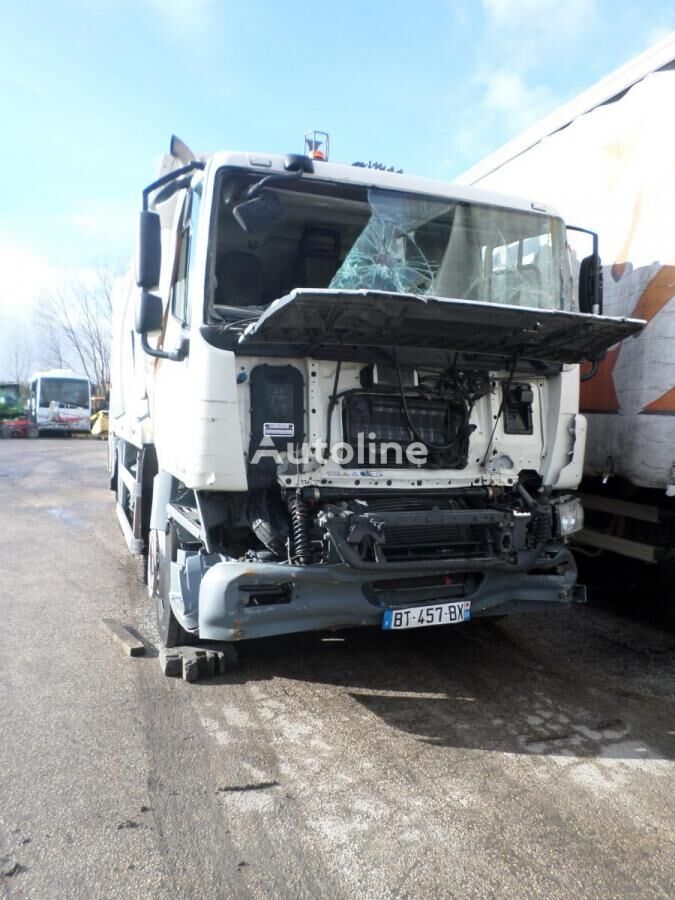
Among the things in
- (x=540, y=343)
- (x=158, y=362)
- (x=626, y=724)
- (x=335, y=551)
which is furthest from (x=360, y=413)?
(x=626, y=724)

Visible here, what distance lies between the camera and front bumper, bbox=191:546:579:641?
11.6 ft

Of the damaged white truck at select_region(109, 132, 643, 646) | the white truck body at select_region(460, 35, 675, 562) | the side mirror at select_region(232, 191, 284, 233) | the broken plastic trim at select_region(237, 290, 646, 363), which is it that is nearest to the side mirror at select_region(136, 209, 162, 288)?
the damaged white truck at select_region(109, 132, 643, 646)

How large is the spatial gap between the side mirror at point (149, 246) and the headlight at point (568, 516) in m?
2.79

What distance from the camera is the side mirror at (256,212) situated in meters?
3.83

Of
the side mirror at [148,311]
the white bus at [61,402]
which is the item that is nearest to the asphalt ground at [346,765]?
the side mirror at [148,311]

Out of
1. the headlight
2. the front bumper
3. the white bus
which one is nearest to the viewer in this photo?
the front bumper

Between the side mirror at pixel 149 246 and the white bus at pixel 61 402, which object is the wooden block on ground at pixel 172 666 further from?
the white bus at pixel 61 402

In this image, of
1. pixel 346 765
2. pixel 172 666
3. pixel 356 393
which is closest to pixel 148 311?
pixel 356 393

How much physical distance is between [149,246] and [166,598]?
2.27 m

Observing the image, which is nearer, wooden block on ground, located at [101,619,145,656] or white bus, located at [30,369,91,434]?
wooden block on ground, located at [101,619,145,656]

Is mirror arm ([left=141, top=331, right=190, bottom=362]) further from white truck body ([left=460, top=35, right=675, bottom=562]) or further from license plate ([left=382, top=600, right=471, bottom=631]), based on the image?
white truck body ([left=460, top=35, right=675, bottom=562])

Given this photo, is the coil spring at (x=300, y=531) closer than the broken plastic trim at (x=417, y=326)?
No

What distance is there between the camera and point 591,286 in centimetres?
461

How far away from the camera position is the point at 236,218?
3.86m
